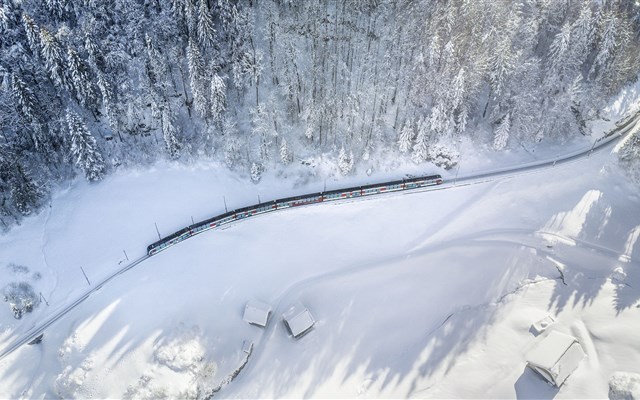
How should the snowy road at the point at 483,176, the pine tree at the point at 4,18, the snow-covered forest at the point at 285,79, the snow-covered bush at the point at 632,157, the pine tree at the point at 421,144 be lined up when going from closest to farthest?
the snowy road at the point at 483,176, the pine tree at the point at 4,18, the snow-covered forest at the point at 285,79, the pine tree at the point at 421,144, the snow-covered bush at the point at 632,157

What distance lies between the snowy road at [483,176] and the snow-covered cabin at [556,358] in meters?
23.0

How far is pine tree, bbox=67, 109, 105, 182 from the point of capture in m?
51.4

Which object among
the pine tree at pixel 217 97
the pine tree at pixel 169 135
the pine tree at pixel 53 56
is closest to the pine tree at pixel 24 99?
the pine tree at pixel 53 56

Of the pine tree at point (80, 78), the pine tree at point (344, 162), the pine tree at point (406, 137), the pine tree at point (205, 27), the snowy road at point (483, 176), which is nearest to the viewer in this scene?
the snowy road at point (483, 176)

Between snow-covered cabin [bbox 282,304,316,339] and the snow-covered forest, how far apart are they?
63.7 ft

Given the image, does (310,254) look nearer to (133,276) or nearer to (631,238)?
(133,276)

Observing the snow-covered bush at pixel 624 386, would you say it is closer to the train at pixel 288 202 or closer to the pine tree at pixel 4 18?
the train at pixel 288 202

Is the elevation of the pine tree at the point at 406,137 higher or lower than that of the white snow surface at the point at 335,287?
higher

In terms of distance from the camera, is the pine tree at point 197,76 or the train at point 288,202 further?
the pine tree at point 197,76

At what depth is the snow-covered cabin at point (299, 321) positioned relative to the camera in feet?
148

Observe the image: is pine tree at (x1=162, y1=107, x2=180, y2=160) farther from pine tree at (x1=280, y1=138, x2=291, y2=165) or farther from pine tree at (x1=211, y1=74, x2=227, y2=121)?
pine tree at (x1=280, y1=138, x2=291, y2=165)

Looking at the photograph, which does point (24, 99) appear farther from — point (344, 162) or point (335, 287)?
point (335, 287)

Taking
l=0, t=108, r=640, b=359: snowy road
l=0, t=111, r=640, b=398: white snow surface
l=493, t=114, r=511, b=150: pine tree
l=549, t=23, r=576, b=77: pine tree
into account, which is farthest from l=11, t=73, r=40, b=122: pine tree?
l=549, t=23, r=576, b=77: pine tree

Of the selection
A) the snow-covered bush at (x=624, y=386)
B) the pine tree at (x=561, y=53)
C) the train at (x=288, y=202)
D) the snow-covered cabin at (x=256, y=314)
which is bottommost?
the snow-covered bush at (x=624, y=386)
